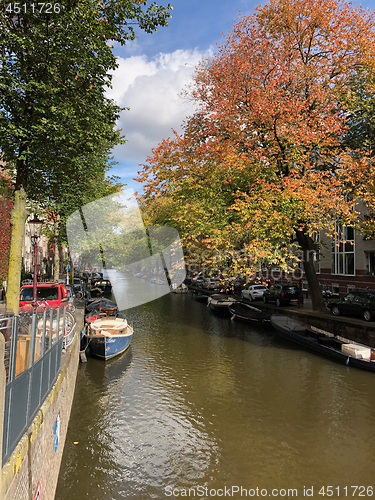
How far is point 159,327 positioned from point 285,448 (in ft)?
53.3

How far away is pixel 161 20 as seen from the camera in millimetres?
11570

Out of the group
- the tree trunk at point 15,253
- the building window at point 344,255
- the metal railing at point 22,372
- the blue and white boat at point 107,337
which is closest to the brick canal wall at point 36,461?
the metal railing at point 22,372

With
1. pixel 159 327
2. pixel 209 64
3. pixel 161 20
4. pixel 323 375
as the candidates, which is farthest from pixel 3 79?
pixel 159 327

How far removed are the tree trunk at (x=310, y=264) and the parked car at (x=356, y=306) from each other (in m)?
1.09

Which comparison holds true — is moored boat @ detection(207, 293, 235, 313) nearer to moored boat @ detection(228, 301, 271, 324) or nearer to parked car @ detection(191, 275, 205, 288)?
moored boat @ detection(228, 301, 271, 324)

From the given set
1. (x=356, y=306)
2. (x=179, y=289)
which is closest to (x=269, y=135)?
→ (x=356, y=306)

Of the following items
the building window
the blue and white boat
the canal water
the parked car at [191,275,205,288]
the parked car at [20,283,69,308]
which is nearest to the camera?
the canal water

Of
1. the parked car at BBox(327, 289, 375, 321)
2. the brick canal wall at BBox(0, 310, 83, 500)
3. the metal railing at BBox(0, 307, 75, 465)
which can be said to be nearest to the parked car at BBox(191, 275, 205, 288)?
the parked car at BBox(327, 289, 375, 321)

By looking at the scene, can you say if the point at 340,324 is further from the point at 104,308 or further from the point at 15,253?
the point at 15,253

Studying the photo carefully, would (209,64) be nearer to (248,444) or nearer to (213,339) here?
(213,339)

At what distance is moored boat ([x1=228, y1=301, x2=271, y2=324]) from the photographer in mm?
24984

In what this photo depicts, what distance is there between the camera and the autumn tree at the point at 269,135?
17.0 metres

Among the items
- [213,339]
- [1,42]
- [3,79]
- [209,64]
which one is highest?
[209,64]

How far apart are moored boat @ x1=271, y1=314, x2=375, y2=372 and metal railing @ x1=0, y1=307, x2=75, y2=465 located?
13141 millimetres
